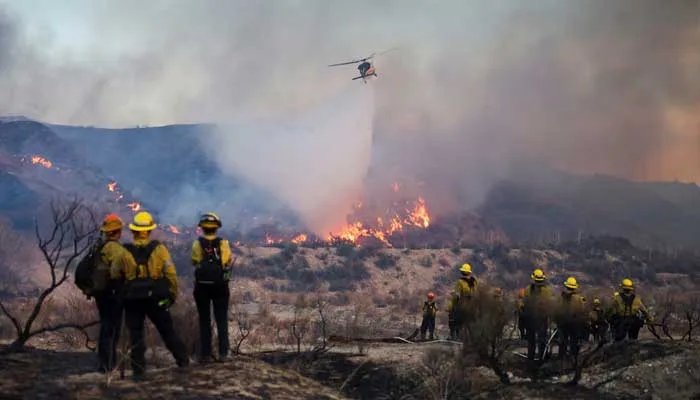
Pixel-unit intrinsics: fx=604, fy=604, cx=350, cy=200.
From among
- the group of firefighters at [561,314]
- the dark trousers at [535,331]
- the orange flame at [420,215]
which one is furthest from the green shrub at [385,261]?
the dark trousers at [535,331]

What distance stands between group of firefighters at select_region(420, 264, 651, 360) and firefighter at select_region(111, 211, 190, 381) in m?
6.22

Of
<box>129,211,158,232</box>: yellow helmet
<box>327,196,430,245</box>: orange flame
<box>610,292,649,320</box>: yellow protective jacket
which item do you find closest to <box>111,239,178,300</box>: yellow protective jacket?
<box>129,211,158,232</box>: yellow helmet

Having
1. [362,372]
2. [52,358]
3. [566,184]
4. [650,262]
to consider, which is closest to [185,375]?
[52,358]

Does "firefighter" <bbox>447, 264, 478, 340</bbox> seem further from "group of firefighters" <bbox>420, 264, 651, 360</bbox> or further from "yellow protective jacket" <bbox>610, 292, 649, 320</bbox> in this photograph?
"yellow protective jacket" <bbox>610, 292, 649, 320</bbox>

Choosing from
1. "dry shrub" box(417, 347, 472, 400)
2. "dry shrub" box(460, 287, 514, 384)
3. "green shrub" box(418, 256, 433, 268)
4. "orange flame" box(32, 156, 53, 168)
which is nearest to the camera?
"dry shrub" box(417, 347, 472, 400)

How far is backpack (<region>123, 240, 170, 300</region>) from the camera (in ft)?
22.0

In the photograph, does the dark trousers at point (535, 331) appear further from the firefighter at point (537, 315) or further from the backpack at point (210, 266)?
the backpack at point (210, 266)

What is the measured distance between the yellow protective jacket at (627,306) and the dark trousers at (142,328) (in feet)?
34.3

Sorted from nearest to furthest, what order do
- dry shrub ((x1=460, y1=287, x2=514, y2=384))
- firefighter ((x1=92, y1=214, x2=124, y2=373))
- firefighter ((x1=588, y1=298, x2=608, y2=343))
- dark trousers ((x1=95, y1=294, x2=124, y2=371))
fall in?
firefighter ((x1=92, y1=214, x2=124, y2=373)) < dark trousers ((x1=95, y1=294, x2=124, y2=371)) < dry shrub ((x1=460, y1=287, x2=514, y2=384)) < firefighter ((x1=588, y1=298, x2=608, y2=343))

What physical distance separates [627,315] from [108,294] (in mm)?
11349

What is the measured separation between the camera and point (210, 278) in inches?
295

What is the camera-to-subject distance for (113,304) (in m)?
7.02

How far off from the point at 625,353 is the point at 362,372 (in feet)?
17.8

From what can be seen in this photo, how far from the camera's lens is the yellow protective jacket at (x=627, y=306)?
44.7 feet
